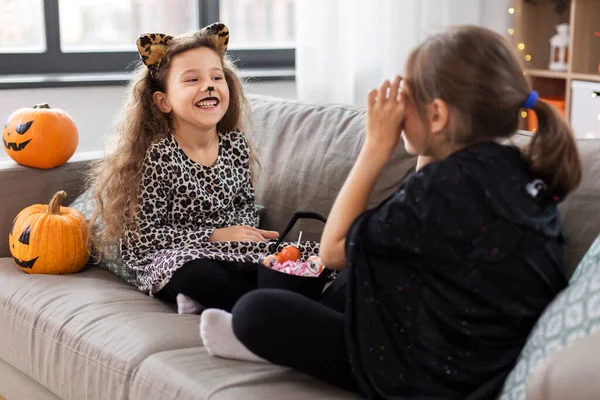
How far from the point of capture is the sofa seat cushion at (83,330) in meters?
1.78

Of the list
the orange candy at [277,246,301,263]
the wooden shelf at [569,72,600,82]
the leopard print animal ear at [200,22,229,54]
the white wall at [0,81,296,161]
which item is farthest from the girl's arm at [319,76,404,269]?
the wooden shelf at [569,72,600,82]

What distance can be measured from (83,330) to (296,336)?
0.59m

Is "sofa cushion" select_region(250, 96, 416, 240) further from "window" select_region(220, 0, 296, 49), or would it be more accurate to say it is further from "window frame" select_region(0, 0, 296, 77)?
"window" select_region(220, 0, 296, 49)

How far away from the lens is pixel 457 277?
1.43 meters

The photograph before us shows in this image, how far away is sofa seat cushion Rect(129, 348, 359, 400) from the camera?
4.96 feet

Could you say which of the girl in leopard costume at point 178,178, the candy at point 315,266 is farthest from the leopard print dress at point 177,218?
the candy at point 315,266

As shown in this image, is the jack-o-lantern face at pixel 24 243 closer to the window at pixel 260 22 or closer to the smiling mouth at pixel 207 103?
the smiling mouth at pixel 207 103

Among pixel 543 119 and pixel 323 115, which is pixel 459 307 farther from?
pixel 323 115

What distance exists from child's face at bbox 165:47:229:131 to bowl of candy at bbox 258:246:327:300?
448mm

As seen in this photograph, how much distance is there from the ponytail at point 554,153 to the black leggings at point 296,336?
433 millimetres

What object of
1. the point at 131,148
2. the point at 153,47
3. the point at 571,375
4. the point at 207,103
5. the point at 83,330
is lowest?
the point at 83,330

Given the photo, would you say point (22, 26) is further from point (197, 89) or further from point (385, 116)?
point (385, 116)

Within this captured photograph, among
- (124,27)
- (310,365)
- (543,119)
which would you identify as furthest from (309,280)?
(124,27)

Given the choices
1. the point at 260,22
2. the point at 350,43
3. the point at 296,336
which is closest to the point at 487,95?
the point at 296,336
